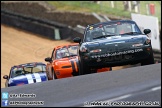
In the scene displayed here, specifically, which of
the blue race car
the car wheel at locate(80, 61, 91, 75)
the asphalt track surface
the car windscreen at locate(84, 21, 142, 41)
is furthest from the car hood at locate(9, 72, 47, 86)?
the asphalt track surface

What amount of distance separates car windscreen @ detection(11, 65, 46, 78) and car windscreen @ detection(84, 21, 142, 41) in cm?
374

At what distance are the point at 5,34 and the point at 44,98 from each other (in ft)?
90.0

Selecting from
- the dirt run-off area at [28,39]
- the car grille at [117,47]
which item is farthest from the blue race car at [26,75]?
the dirt run-off area at [28,39]

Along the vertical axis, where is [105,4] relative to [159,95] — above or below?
above

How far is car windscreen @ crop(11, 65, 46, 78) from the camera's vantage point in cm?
1659

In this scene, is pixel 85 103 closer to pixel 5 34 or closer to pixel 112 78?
pixel 112 78

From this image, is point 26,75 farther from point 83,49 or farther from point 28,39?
point 28,39

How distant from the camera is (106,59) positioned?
1223 cm

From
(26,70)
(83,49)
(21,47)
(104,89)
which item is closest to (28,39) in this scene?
(21,47)

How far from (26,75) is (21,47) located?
16.3 metres

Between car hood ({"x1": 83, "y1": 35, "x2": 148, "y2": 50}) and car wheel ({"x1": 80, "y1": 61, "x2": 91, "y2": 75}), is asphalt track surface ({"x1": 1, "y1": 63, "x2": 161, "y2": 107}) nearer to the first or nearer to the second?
car hood ({"x1": 83, "y1": 35, "x2": 148, "y2": 50})

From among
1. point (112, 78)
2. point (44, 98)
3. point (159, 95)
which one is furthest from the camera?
point (112, 78)

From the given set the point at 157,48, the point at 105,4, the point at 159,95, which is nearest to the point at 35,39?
the point at 105,4

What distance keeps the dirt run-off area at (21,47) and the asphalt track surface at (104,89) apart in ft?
50.2
